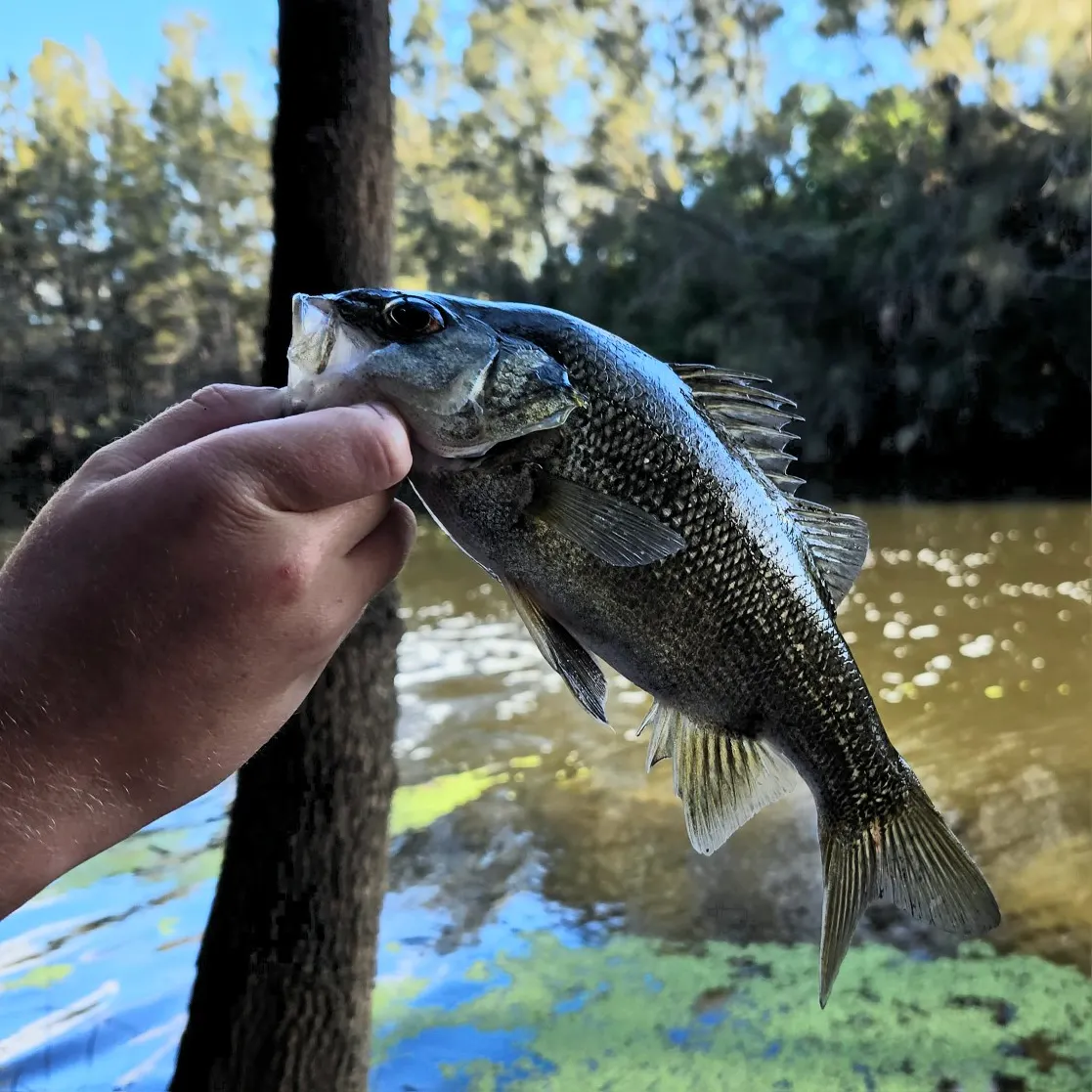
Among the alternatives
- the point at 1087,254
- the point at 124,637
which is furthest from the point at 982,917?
the point at 1087,254

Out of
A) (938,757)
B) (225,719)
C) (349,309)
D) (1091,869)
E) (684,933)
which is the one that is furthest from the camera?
(938,757)

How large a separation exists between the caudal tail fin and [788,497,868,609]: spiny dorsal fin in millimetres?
316

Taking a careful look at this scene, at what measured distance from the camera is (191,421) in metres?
1.18

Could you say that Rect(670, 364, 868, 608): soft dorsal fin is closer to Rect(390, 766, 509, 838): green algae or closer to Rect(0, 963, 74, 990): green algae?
Rect(0, 963, 74, 990): green algae

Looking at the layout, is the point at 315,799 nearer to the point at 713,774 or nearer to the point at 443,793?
the point at 713,774

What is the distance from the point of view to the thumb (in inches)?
43.5

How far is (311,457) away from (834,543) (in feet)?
2.68

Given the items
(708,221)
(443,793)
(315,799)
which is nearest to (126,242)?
(708,221)

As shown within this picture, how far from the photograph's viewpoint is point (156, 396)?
11258mm

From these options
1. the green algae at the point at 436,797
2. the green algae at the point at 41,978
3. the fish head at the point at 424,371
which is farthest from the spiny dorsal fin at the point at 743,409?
the green algae at the point at 436,797

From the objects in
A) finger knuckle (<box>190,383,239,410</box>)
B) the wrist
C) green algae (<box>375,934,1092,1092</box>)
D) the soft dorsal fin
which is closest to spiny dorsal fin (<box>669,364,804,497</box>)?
the soft dorsal fin

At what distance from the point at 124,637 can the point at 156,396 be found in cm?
1136

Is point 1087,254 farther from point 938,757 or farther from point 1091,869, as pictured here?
point 1091,869

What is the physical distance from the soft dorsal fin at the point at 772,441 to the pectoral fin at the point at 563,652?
1.20 feet
